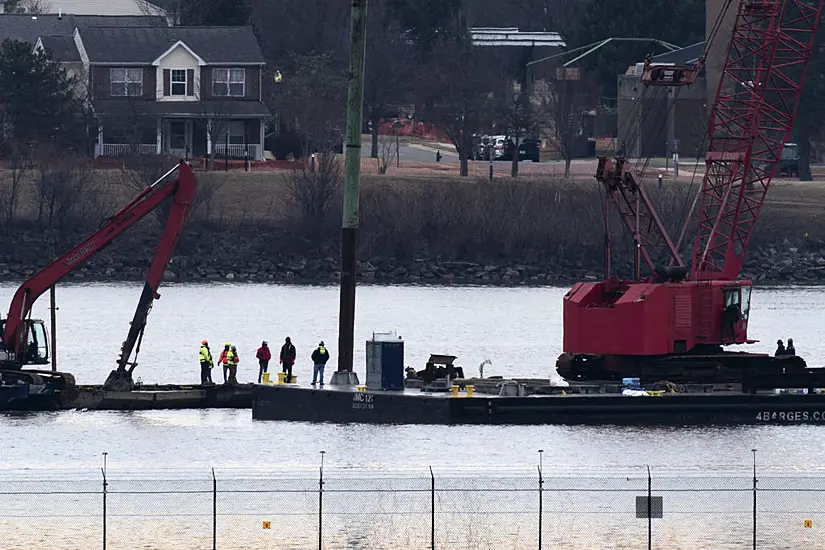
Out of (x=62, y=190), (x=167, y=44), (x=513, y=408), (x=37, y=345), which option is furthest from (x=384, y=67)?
(x=513, y=408)

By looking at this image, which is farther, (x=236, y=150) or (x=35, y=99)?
(x=236, y=150)

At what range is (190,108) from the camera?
134 m

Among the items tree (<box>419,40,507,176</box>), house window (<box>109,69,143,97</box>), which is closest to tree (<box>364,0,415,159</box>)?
tree (<box>419,40,507,176</box>)

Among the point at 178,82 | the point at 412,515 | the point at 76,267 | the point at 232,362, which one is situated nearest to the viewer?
the point at 412,515

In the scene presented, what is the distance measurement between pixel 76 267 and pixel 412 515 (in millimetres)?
19987

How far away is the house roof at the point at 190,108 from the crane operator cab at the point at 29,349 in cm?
7506

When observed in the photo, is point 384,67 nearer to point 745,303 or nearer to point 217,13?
point 217,13

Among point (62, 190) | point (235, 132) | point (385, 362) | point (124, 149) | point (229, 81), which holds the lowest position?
point (385, 362)

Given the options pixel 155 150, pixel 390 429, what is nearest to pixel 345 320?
pixel 390 429

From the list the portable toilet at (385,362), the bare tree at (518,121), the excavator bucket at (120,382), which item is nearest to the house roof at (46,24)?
the bare tree at (518,121)

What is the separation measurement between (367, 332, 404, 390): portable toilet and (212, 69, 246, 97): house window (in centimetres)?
8485

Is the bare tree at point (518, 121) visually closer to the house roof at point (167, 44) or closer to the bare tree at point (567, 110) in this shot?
the bare tree at point (567, 110)

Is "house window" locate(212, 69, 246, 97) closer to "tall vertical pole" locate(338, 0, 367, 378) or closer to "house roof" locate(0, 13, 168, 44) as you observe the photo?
"house roof" locate(0, 13, 168, 44)

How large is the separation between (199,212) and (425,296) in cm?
1865
